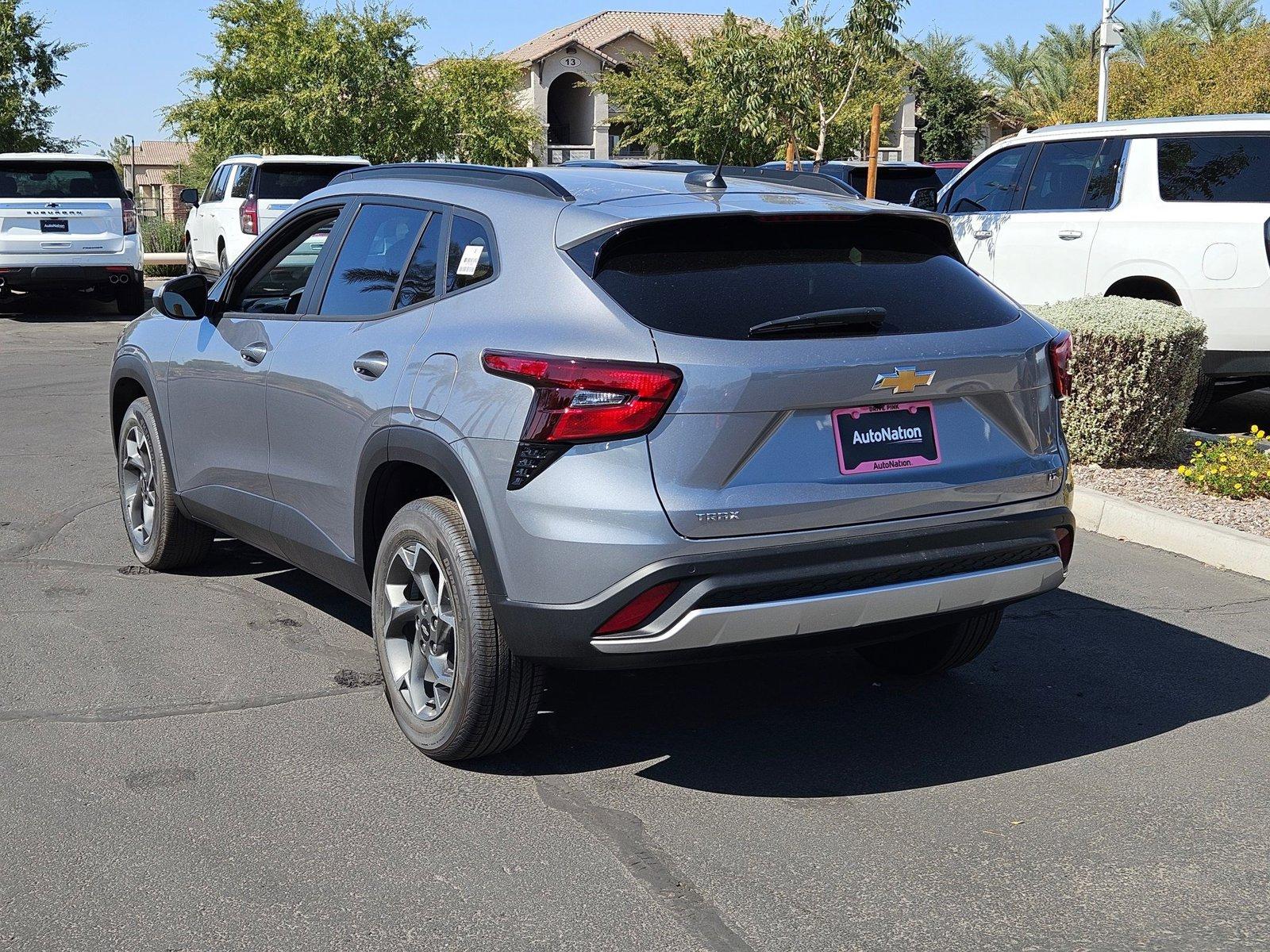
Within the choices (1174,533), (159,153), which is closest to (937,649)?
(1174,533)

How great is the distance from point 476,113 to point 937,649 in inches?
1349

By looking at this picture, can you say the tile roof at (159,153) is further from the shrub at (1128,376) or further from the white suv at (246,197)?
the shrub at (1128,376)

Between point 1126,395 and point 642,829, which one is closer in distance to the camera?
point 642,829

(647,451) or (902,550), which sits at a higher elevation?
(647,451)

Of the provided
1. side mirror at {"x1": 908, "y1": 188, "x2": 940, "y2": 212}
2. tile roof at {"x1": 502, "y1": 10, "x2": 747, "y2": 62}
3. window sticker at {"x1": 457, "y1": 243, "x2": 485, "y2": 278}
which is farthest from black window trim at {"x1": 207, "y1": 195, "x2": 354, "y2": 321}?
tile roof at {"x1": 502, "y1": 10, "x2": 747, "y2": 62}

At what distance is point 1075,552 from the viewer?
7.02 meters

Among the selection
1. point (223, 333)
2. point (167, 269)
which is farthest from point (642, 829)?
point (167, 269)

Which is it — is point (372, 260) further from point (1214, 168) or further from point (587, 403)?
point (1214, 168)

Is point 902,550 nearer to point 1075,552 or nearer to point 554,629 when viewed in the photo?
point 554,629

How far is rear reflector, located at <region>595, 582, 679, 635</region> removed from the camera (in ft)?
12.2

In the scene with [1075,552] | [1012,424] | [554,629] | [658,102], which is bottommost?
[1075,552]

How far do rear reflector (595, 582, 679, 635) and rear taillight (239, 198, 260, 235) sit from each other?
16.5m

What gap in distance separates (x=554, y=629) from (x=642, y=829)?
1.94 ft

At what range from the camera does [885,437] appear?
396cm
